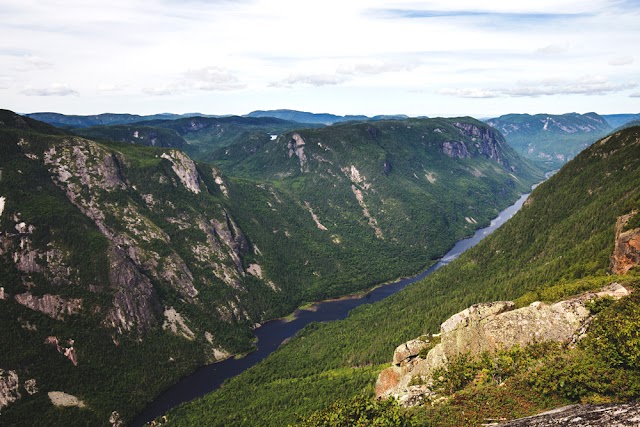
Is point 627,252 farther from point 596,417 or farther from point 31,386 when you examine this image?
point 31,386

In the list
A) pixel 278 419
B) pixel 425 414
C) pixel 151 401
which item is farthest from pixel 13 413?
pixel 425 414

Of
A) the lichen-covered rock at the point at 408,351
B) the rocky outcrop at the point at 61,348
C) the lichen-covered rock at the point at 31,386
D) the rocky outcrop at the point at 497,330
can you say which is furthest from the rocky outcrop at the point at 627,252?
the lichen-covered rock at the point at 31,386

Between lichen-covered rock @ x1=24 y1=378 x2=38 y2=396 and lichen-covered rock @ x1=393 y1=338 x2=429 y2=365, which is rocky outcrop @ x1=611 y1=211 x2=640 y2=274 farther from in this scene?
lichen-covered rock @ x1=24 y1=378 x2=38 y2=396

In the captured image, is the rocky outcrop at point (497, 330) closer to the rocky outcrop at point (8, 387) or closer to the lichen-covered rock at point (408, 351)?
the lichen-covered rock at point (408, 351)

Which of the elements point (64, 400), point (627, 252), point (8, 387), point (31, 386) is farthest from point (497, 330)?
point (8, 387)

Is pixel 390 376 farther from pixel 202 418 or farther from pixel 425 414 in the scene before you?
pixel 202 418

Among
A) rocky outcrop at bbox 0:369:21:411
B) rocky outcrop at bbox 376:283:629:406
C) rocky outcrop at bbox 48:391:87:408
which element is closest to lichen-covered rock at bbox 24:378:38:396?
rocky outcrop at bbox 0:369:21:411
